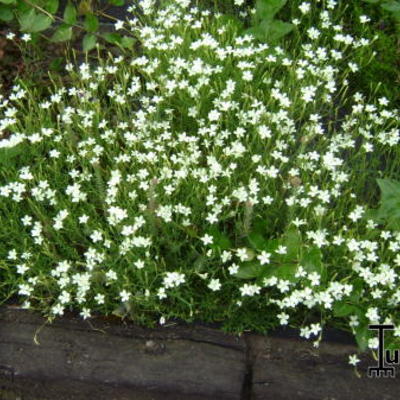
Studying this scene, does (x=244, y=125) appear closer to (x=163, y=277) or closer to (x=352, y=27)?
(x=163, y=277)

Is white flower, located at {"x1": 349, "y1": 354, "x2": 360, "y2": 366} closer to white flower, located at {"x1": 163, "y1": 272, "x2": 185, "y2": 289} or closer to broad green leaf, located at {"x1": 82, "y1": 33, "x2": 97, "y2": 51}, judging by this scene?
white flower, located at {"x1": 163, "y1": 272, "x2": 185, "y2": 289}

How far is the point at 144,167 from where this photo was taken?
2.83 metres

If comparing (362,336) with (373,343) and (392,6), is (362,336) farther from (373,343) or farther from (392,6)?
(392,6)

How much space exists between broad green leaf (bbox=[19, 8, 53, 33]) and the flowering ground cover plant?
379 millimetres

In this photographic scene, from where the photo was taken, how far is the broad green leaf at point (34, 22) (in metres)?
3.28

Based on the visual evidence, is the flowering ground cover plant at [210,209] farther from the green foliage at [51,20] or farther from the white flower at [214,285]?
the green foliage at [51,20]

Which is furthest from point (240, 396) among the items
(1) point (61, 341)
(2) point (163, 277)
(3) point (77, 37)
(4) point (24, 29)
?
(3) point (77, 37)

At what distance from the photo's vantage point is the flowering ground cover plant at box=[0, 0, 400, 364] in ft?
7.84

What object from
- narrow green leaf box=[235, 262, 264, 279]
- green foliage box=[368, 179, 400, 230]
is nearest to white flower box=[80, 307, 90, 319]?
narrow green leaf box=[235, 262, 264, 279]

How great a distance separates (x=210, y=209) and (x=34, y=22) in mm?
1512

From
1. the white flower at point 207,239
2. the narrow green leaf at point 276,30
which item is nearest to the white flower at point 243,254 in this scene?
the white flower at point 207,239

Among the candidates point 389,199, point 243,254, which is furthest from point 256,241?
point 389,199

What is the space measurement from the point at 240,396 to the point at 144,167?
3.61 feet

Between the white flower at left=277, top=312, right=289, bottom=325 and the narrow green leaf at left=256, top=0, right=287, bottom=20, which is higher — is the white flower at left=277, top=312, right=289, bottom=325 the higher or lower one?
the lower one
